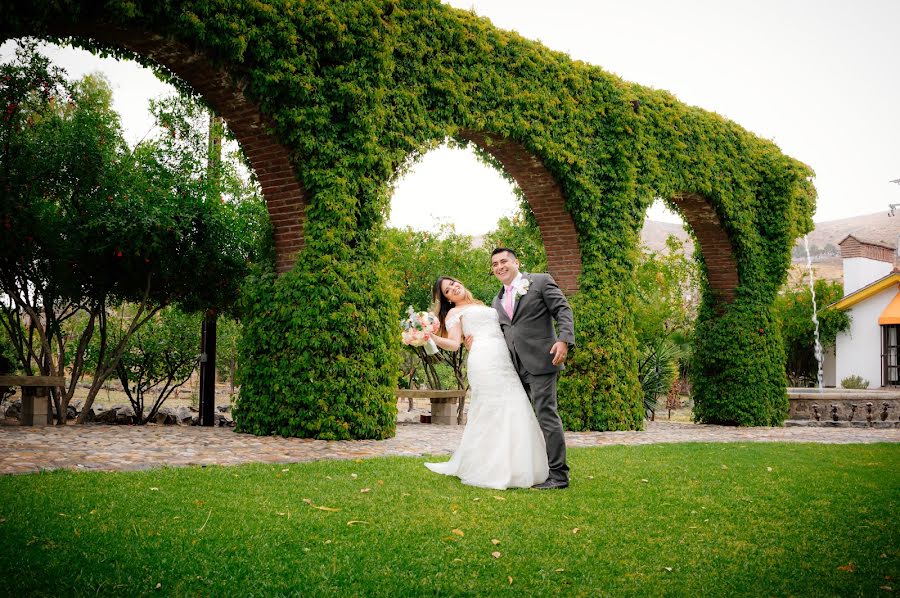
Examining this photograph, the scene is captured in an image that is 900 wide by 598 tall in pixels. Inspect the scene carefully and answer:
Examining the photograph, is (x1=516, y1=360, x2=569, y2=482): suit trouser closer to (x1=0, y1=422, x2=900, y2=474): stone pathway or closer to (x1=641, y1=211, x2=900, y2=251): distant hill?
(x1=0, y1=422, x2=900, y2=474): stone pathway

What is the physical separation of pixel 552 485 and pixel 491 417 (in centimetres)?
71

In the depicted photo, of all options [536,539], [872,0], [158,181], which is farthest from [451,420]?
[872,0]

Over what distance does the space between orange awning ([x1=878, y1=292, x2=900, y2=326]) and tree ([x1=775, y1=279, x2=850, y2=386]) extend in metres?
1.47

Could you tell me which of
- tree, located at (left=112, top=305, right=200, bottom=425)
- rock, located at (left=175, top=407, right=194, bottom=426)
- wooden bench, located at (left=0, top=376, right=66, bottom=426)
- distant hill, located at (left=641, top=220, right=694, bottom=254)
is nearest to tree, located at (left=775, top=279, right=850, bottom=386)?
rock, located at (left=175, top=407, right=194, bottom=426)

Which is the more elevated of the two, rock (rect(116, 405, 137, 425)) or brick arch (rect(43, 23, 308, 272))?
brick arch (rect(43, 23, 308, 272))

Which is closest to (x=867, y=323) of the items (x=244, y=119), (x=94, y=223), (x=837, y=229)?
(x=244, y=119)

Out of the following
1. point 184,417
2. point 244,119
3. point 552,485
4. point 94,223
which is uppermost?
point 244,119

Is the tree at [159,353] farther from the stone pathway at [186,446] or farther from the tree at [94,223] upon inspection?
the stone pathway at [186,446]

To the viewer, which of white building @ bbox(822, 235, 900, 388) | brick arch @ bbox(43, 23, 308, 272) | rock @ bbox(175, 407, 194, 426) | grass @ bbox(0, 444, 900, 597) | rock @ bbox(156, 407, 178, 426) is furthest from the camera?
white building @ bbox(822, 235, 900, 388)

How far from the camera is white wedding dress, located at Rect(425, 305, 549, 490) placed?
535cm

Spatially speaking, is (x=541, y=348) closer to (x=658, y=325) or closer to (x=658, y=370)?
(x=658, y=370)

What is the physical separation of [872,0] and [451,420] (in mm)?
13147

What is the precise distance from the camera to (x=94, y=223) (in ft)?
30.2

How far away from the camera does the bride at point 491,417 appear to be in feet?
17.6
